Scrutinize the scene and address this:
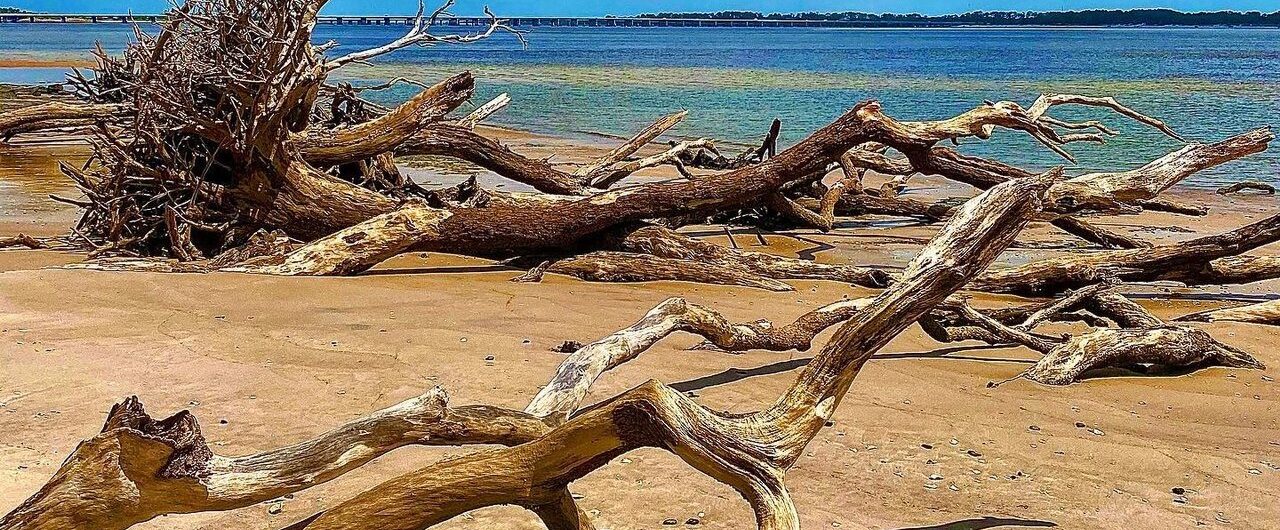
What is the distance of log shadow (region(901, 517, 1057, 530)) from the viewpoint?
Result: 3377 millimetres

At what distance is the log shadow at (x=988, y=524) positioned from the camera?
3.38 m

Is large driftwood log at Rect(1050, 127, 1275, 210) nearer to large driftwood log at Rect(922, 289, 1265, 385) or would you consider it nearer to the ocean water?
large driftwood log at Rect(922, 289, 1265, 385)

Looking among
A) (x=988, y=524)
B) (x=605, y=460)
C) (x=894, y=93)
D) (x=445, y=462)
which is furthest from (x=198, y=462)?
(x=894, y=93)

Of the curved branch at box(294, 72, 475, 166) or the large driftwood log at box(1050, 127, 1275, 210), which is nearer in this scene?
the large driftwood log at box(1050, 127, 1275, 210)

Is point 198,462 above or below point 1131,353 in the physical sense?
above

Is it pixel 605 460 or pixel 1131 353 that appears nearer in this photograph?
pixel 605 460

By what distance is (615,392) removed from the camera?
4605 millimetres

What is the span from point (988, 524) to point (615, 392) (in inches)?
64.7

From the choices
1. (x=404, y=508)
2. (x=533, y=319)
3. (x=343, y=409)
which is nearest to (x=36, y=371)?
(x=343, y=409)

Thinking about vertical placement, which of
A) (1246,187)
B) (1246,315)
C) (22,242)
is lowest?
(1246,187)

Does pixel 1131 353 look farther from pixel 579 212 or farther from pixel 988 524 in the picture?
pixel 579 212

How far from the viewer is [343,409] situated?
4.29m

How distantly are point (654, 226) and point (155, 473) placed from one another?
601 cm

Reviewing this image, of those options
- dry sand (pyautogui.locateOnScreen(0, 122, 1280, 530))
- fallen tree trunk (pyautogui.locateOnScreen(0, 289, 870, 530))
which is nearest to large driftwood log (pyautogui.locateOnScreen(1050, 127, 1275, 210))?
dry sand (pyautogui.locateOnScreen(0, 122, 1280, 530))
